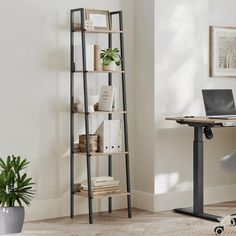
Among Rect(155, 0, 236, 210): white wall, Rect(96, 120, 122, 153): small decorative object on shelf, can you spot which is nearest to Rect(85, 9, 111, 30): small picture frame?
Rect(155, 0, 236, 210): white wall

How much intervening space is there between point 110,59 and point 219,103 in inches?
43.6

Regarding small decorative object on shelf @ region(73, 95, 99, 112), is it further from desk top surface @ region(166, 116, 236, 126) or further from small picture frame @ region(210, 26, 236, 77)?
small picture frame @ region(210, 26, 236, 77)

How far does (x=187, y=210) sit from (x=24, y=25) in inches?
87.1

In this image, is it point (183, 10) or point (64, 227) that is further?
point (183, 10)

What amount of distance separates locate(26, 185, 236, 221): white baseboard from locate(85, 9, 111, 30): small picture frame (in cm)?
154

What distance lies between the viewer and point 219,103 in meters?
6.07

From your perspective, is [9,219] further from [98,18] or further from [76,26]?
[98,18]

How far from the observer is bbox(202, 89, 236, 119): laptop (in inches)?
236

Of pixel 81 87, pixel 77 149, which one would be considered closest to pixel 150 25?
pixel 81 87

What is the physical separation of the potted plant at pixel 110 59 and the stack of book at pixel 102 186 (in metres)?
0.97

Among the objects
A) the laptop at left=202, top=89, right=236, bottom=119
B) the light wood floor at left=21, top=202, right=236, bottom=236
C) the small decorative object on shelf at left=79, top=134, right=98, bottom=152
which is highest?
the laptop at left=202, top=89, right=236, bottom=119

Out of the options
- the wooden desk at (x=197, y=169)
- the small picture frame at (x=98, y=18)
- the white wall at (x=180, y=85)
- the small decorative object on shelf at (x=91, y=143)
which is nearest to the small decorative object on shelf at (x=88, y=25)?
the small picture frame at (x=98, y=18)

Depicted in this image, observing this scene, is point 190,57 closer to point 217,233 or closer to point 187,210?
point 187,210

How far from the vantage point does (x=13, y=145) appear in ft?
18.3
